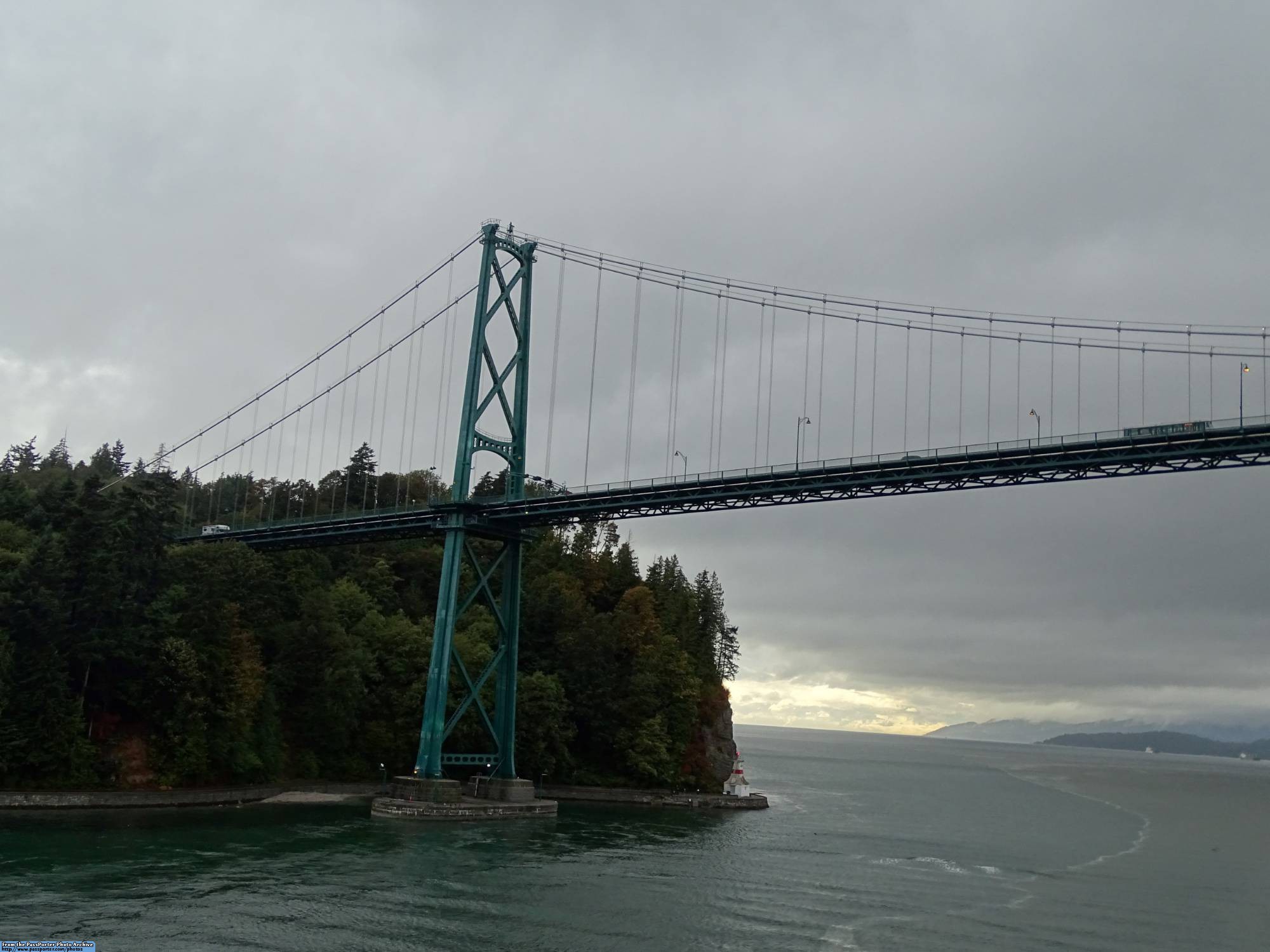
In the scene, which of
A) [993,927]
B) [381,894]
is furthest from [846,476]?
[381,894]

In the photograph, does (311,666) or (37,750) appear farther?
(311,666)

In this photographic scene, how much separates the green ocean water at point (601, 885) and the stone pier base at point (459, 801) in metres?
1.73

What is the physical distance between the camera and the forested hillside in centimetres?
5916

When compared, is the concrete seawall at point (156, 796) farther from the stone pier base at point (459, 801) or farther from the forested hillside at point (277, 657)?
the stone pier base at point (459, 801)

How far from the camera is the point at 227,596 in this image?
71.1 m

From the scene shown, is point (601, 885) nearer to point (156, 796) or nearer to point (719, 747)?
point (156, 796)

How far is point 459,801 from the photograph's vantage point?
62.9m

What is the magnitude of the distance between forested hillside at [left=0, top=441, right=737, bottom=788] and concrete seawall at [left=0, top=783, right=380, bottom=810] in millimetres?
1181

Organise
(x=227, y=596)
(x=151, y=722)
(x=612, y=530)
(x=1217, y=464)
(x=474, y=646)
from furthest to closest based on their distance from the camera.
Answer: (x=612, y=530) < (x=474, y=646) < (x=227, y=596) < (x=151, y=722) < (x=1217, y=464)

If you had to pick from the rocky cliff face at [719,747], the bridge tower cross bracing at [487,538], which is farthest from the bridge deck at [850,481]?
the rocky cliff face at [719,747]

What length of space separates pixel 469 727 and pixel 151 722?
851 inches

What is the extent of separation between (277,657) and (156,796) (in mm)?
15289

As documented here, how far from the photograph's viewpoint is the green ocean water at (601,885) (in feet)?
115

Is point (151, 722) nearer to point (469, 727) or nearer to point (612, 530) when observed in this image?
point (469, 727)
